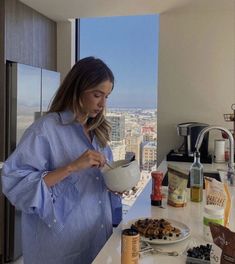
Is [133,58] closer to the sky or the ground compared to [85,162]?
closer to the sky

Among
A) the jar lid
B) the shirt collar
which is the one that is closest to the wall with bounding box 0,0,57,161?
the shirt collar

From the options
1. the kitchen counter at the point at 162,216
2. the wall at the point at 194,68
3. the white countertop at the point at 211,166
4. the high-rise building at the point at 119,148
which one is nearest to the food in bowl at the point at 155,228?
the kitchen counter at the point at 162,216

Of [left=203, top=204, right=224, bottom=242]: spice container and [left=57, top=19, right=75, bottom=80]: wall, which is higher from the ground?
[left=57, top=19, right=75, bottom=80]: wall

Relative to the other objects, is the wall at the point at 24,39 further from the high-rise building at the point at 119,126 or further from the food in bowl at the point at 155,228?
the food in bowl at the point at 155,228

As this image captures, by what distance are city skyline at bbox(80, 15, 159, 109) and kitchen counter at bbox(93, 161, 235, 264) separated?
175 centimetres

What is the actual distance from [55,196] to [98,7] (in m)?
2.36

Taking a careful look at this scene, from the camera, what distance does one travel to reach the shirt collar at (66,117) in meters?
1.28

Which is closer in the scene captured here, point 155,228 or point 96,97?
point 155,228

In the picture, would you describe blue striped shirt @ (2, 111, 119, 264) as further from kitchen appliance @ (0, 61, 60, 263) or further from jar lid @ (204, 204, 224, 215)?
kitchen appliance @ (0, 61, 60, 263)

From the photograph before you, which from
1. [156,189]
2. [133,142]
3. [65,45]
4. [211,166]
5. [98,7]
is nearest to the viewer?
[156,189]

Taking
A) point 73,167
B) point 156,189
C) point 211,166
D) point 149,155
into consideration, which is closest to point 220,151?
point 211,166

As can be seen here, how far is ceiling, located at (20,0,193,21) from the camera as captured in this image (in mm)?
2952

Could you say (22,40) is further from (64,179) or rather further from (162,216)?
(162,216)

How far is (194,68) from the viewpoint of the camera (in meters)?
3.24
